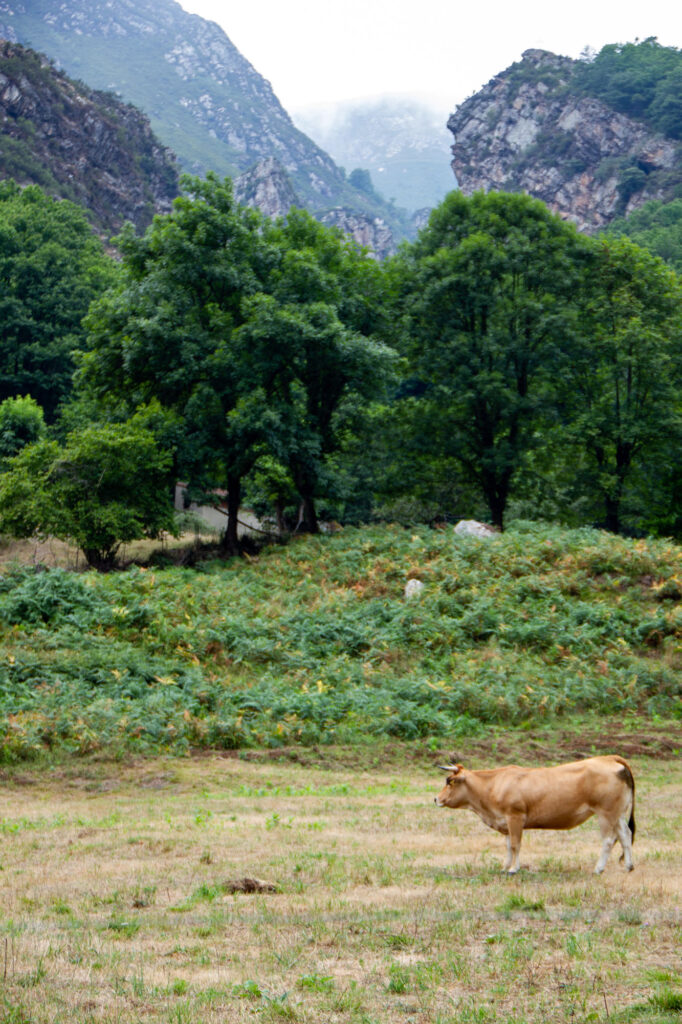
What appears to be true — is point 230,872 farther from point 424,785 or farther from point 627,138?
point 627,138

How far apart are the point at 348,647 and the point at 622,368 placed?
20350 mm

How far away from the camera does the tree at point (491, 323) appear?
36719 mm

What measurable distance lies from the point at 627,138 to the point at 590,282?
367 ft

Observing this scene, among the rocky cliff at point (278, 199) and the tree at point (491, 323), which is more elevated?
the rocky cliff at point (278, 199)

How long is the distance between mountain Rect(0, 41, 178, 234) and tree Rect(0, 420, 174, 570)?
76414 mm

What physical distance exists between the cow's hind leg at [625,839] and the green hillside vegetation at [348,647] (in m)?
9.38

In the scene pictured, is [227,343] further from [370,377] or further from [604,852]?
[604,852]

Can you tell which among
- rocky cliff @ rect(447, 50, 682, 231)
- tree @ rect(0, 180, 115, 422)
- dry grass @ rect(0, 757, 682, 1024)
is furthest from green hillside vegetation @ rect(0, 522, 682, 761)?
rocky cliff @ rect(447, 50, 682, 231)

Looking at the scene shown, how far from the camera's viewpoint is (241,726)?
18.5 m

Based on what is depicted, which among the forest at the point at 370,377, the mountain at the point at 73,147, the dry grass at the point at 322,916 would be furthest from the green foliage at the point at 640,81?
the dry grass at the point at 322,916

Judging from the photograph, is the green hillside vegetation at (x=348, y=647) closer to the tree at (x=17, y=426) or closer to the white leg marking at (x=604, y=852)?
the white leg marking at (x=604, y=852)

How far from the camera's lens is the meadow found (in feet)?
20.1

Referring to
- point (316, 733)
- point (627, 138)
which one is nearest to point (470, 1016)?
point (316, 733)

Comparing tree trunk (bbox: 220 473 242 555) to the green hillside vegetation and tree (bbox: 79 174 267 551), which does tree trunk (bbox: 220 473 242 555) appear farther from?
the green hillside vegetation
